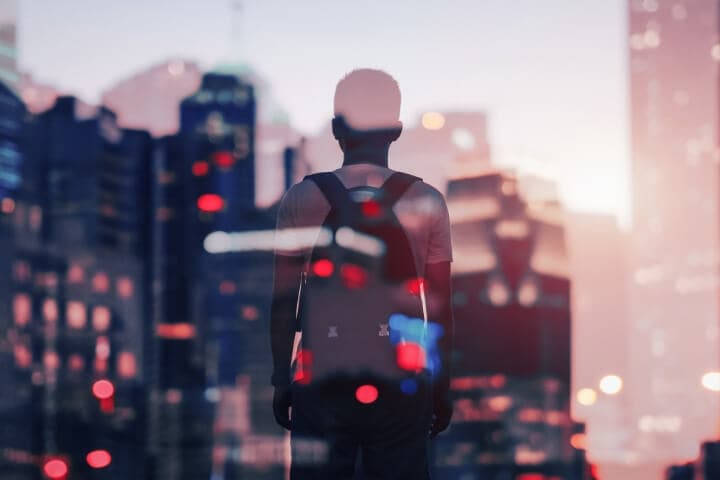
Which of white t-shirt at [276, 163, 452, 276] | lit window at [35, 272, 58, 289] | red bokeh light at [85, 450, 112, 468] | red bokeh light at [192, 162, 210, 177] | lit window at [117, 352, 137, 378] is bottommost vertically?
red bokeh light at [85, 450, 112, 468]

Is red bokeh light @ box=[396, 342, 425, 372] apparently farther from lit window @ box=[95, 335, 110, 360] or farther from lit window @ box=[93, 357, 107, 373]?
lit window @ box=[93, 357, 107, 373]

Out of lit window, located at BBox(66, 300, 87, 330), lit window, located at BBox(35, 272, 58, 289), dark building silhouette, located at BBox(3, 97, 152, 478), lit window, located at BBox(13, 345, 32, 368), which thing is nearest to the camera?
lit window, located at BBox(13, 345, 32, 368)

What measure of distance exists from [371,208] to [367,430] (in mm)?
796

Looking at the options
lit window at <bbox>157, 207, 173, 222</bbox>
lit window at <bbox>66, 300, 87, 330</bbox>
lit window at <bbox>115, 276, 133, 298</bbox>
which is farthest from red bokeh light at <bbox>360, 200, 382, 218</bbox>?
lit window at <bbox>157, 207, 173, 222</bbox>

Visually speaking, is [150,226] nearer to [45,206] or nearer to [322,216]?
[45,206]

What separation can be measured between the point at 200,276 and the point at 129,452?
107 feet

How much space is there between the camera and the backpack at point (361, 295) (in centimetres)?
396

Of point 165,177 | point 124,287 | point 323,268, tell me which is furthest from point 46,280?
point 323,268

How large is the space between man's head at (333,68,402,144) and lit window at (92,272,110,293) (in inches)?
5505

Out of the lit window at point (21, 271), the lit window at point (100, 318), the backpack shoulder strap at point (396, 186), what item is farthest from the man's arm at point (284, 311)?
the lit window at point (100, 318)

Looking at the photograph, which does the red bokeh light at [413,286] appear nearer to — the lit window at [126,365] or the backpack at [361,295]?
the backpack at [361,295]

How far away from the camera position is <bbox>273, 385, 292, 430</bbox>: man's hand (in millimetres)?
3992

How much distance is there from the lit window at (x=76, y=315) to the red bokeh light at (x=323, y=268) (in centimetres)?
13079

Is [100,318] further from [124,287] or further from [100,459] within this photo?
[100,459]
